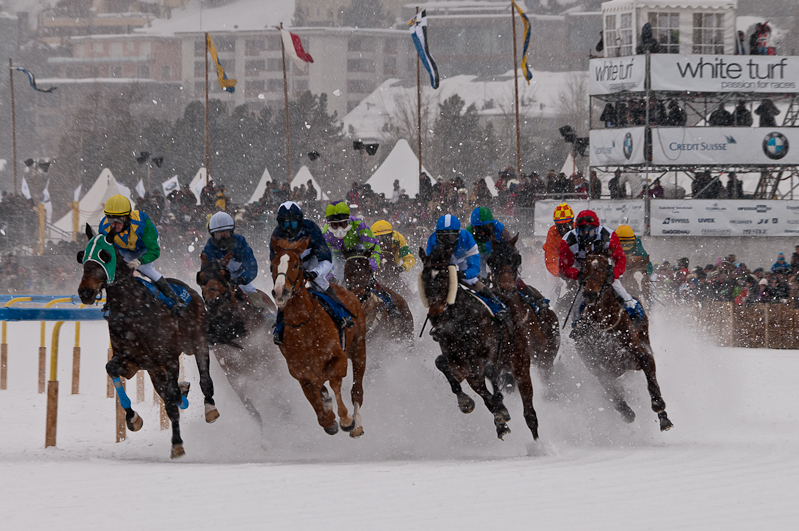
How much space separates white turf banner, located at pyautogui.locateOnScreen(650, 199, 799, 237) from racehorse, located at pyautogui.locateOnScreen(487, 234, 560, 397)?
15.9m

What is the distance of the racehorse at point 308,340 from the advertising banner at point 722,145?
19684mm

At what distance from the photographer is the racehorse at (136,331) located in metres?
8.26

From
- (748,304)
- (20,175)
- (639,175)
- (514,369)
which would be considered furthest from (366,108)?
(514,369)

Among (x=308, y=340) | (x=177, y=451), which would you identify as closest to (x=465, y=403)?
(x=308, y=340)

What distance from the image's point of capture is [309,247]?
8820 millimetres

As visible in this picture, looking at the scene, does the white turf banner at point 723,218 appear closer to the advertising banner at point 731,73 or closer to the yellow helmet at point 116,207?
the advertising banner at point 731,73

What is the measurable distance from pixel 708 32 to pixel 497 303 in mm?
22830

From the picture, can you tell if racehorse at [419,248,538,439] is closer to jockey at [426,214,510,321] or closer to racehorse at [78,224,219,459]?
jockey at [426,214,510,321]

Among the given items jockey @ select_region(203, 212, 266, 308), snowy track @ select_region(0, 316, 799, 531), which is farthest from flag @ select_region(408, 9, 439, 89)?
jockey @ select_region(203, 212, 266, 308)

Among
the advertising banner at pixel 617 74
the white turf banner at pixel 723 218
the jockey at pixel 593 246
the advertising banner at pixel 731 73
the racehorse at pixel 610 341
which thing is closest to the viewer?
the racehorse at pixel 610 341

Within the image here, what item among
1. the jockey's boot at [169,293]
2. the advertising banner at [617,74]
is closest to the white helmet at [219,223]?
the jockey's boot at [169,293]

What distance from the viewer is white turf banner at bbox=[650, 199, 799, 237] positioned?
2538 cm

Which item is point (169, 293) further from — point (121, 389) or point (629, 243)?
point (629, 243)

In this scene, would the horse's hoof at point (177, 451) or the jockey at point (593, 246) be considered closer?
the horse's hoof at point (177, 451)
